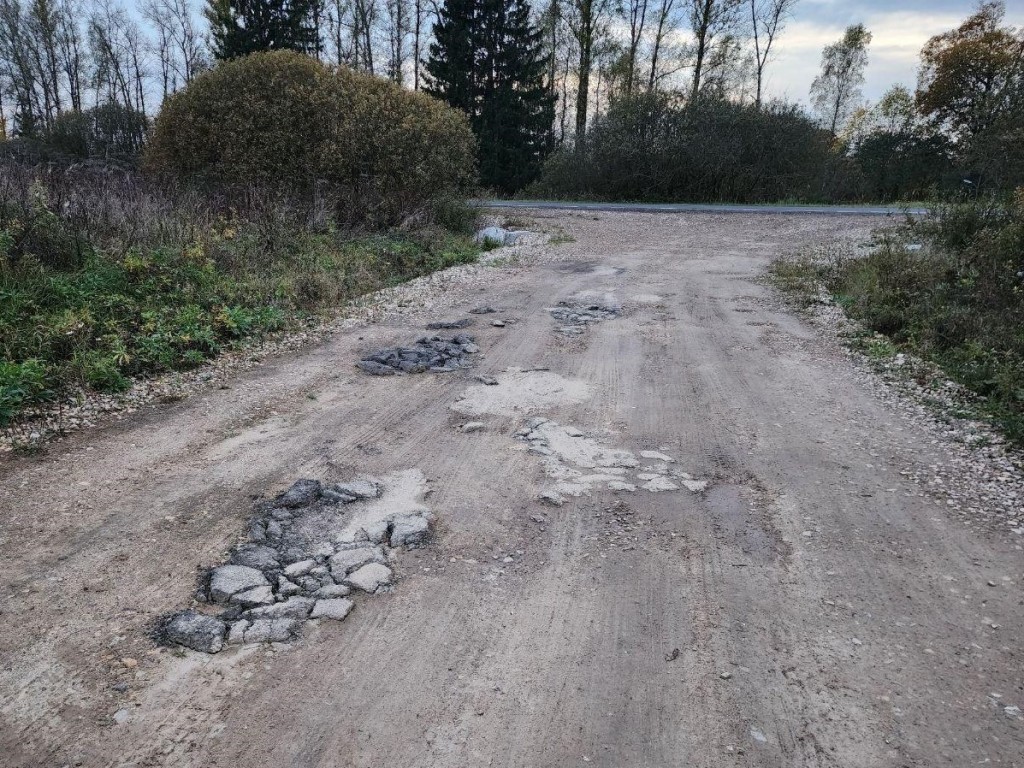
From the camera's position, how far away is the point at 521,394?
5559mm

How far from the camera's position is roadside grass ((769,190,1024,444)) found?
570 centimetres

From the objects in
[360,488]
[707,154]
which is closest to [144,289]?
[360,488]

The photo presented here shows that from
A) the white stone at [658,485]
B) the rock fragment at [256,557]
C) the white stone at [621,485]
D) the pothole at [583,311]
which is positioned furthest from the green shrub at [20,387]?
the pothole at [583,311]

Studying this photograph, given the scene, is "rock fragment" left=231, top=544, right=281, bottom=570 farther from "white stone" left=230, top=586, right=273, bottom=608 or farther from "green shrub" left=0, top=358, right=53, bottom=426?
"green shrub" left=0, top=358, right=53, bottom=426

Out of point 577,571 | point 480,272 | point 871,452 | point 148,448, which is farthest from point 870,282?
point 148,448

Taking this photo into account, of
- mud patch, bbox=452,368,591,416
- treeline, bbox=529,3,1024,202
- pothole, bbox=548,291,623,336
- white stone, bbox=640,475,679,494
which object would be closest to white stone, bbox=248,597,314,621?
white stone, bbox=640,475,679,494

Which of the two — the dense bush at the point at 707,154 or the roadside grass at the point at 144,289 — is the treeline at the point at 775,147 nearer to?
the dense bush at the point at 707,154

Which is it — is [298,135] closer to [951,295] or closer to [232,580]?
[951,295]

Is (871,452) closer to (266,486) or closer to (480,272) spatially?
(266,486)

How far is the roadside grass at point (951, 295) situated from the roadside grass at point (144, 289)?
6750 millimetres

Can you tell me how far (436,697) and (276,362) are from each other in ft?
15.6

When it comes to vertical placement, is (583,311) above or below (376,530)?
above

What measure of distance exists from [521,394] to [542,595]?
2661 millimetres

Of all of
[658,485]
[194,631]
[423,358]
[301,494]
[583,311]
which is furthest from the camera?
[583,311]
